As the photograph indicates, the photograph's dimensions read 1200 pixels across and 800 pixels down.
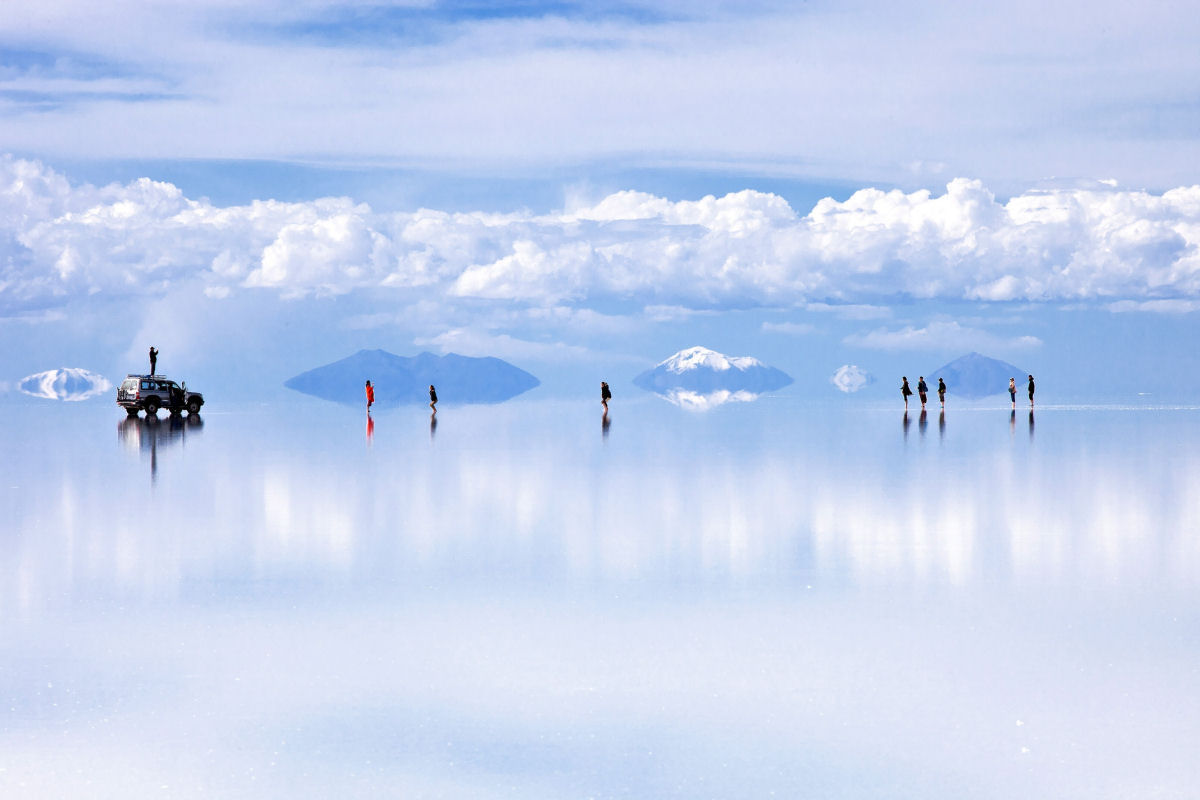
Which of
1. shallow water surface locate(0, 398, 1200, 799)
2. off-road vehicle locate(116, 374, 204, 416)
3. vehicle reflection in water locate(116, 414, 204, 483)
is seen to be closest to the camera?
shallow water surface locate(0, 398, 1200, 799)

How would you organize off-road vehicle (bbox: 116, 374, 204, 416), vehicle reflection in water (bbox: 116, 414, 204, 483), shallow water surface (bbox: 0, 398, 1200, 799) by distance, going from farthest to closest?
off-road vehicle (bbox: 116, 374, 204, 416) → vehicle reflection in water (bbox: 116, 414, 204, 483) → shallow water surface (bbox: 0, 398, 1200, 799)

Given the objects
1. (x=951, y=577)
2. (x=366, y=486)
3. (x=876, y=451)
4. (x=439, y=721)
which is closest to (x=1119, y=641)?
(x=951, y=577)

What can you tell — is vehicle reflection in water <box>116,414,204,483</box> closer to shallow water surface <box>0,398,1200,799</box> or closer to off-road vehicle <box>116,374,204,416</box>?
off-road vehicle <box>116,374,204,416</box>

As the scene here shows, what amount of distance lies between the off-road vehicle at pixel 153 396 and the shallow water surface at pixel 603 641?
44680 millimetres

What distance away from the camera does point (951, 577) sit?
14.4 meters

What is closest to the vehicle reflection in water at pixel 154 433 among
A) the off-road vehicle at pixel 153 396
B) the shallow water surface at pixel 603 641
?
the off-road vehicle at pixel 153 396

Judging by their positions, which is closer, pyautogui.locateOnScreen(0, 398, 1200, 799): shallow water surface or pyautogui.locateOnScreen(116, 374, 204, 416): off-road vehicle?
pyautogui.locateOnScreen(0, 398, 1200, 799): shallow water surface

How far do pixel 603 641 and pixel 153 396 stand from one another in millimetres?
60835

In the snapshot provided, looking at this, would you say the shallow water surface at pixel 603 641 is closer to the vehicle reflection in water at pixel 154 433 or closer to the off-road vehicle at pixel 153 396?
the vehicle reflection in water at pixel 154 433

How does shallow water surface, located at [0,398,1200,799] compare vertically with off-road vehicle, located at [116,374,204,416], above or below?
below

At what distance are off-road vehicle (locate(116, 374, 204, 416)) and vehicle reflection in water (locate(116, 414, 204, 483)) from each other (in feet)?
2.10

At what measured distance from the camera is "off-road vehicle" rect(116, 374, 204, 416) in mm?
67250

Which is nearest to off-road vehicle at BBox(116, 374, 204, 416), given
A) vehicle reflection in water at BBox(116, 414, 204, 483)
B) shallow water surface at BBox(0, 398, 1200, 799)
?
vehicle reflection in water at BBox(116, 414, 204, 483)

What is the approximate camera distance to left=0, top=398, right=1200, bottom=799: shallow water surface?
8180 millimetres
